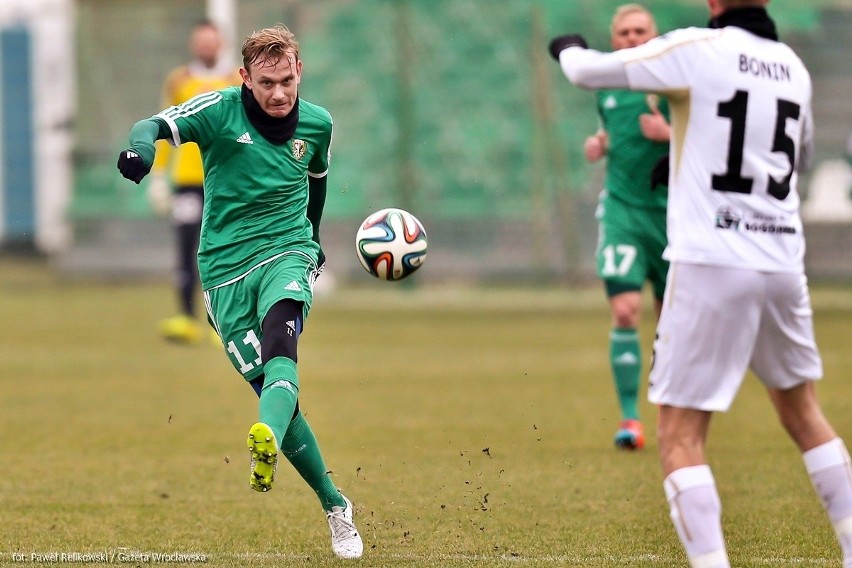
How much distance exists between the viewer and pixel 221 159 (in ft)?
20.6

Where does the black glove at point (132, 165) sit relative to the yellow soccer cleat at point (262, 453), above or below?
above

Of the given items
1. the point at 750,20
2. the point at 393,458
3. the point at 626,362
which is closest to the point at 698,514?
the point at 750,20

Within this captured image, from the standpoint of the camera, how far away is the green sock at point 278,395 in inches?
219

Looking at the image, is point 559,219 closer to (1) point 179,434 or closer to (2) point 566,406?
(2) point 566,406

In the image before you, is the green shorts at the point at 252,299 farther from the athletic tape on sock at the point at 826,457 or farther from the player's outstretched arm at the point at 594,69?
the athletic tape on sock at the point at 826,457

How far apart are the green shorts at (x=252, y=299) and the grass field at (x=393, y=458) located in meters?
0.79

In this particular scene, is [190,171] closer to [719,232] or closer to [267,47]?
[267,47]

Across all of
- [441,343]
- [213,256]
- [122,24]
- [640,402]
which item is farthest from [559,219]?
[213,256]

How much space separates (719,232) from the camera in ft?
15.9

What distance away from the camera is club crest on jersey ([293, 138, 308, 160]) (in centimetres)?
637

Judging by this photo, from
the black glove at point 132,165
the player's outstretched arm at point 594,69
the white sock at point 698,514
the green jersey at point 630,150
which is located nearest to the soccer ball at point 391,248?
the black glove at point 132,165

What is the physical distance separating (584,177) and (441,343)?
7084mm

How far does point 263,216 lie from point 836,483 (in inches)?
101

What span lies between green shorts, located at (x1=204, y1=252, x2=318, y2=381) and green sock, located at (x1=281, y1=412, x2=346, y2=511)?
0.94ft
